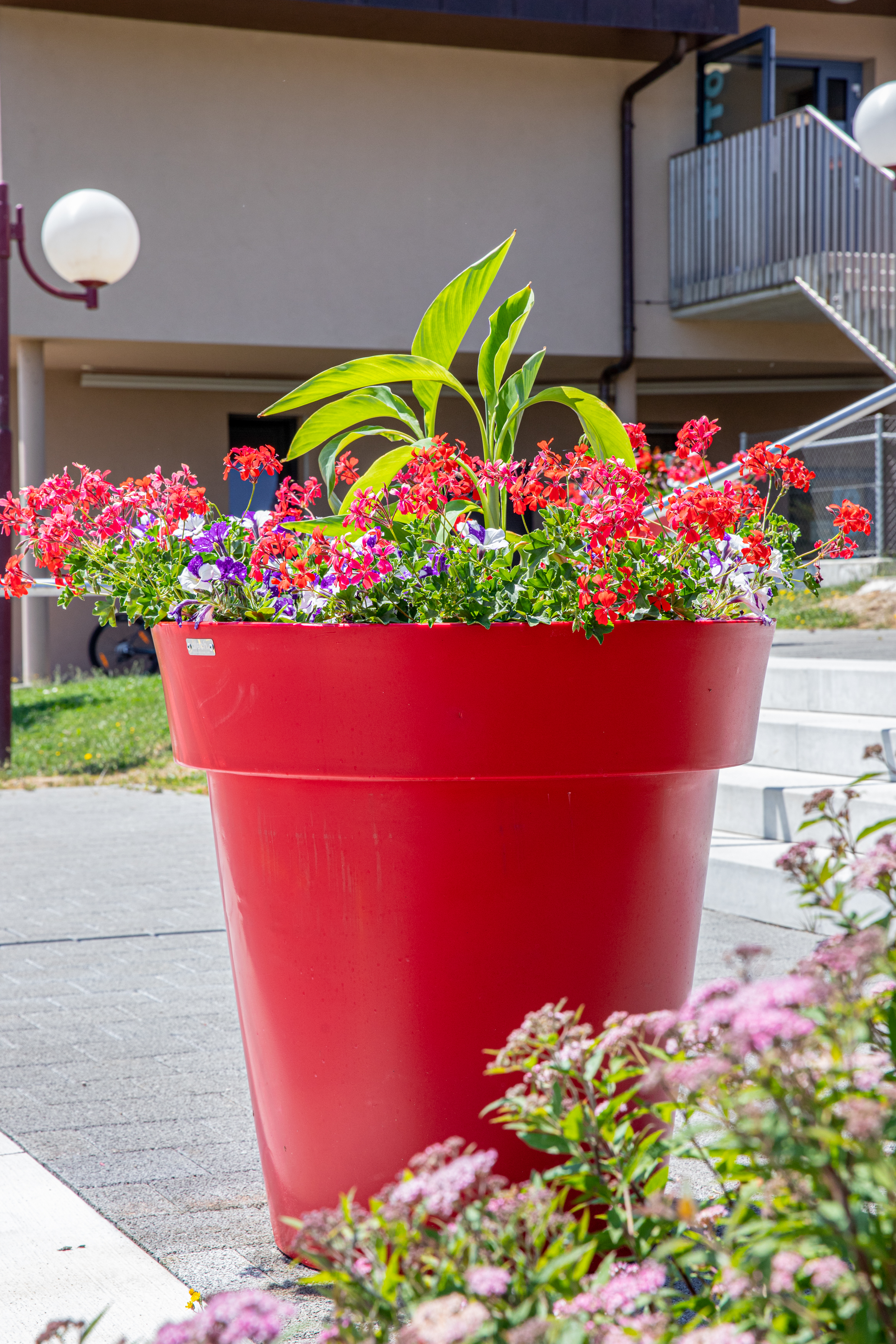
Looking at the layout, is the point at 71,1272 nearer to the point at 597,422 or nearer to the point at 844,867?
the point at 844,867

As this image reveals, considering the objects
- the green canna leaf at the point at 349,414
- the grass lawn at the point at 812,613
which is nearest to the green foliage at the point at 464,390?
the green canna leaf at the point at 349,414

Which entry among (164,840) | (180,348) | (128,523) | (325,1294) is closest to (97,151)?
(180,348)

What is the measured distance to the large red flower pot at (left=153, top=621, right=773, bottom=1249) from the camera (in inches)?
75.0

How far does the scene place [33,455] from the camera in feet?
45.5

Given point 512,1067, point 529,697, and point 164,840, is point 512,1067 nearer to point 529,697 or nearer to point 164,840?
point 529,697

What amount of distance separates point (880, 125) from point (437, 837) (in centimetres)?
755

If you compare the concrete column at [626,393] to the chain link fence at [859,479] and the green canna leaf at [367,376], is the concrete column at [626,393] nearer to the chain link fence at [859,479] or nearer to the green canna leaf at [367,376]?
the chain link fence at [859,479]

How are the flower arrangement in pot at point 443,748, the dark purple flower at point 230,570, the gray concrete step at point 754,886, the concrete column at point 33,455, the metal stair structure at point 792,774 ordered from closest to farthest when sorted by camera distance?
the flower arrangement in pot at point 443,748 → the dark purple flower at point 230,570 → the gray concrete step at point 754,886 → the metal stair structure at point 792,774 → the concrete column at point 33,455

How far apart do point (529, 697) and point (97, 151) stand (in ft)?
42.4

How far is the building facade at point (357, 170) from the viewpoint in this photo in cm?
1330

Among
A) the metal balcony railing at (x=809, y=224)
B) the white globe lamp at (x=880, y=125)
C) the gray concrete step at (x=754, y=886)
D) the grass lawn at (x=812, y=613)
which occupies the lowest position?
the gray concrete step at (x=754, y=886)

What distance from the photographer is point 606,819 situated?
198 cm

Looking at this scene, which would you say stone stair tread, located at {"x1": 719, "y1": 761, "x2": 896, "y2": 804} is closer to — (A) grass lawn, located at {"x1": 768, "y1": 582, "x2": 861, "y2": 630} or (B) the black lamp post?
(A) grass lawn, located at {"x1": 768, "y1": 582, "x2": 861, "y2": 630}

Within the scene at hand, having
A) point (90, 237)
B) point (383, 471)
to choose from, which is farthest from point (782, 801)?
→ point (90, 237)
